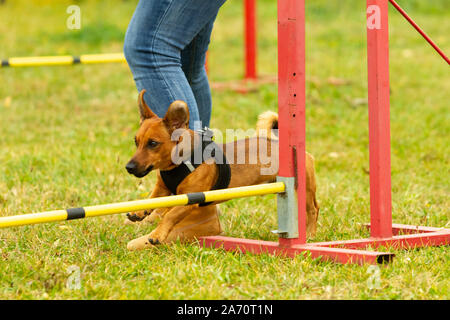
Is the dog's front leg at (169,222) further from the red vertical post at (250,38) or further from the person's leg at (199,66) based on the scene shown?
the red vertical post at (250,38)

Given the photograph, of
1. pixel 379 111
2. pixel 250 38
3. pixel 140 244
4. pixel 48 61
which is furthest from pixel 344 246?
pixel 250 38

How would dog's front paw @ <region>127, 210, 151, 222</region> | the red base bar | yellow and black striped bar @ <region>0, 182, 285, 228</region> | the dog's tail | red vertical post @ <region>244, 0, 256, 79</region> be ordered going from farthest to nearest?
1. red vertical post @ <region>244, 0, 256, 79</region>
2. the dog's tail
3. dog's front paw @ <region>127, 210, 151, 222</region>
4. the red base bar
5. yellow and black striped bar @ <region>0, 182, 285, 228</region>

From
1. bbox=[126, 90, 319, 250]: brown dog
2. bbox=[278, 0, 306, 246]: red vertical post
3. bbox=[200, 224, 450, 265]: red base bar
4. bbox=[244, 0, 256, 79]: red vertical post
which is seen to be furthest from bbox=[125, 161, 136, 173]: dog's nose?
bbox=[244, 0, 256, 79]: red vertical post

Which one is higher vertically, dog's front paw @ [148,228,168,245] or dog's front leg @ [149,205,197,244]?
dog's front leg @ [149,205,197,244]

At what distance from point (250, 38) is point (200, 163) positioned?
375cm

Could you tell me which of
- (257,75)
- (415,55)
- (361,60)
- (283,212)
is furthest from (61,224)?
(415,55)

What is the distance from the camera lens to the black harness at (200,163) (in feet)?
8.17

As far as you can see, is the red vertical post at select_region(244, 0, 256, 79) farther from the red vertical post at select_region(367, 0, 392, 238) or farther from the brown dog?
the red vertical post at select_region(367, 0, 392, 238)

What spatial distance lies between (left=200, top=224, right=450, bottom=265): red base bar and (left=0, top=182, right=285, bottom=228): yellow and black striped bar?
0.22m

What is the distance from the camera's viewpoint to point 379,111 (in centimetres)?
248

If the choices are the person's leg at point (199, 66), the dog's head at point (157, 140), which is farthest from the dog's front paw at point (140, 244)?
the person's leg at point (199, 66)

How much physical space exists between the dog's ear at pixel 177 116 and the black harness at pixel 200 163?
9cm

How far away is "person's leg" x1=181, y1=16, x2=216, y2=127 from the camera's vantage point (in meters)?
2.70

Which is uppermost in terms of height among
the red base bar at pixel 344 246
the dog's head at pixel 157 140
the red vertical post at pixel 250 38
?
the red vertical post at pixel 250 38
